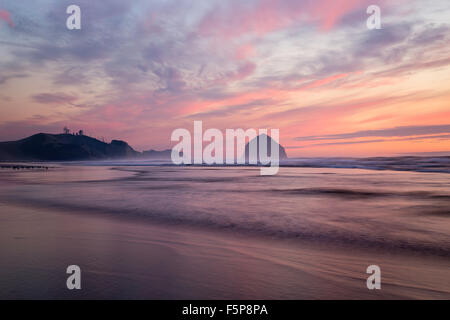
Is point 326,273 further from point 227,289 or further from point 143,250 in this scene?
point 143,250

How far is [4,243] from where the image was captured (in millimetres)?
4871

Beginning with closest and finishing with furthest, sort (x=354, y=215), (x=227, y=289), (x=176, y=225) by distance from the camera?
(x=227, y=289), (x=176, y=225), (x=354, y=215)

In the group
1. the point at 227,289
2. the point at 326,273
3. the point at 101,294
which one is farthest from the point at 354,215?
the point at 101,294

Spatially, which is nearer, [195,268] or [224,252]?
[195,268]
